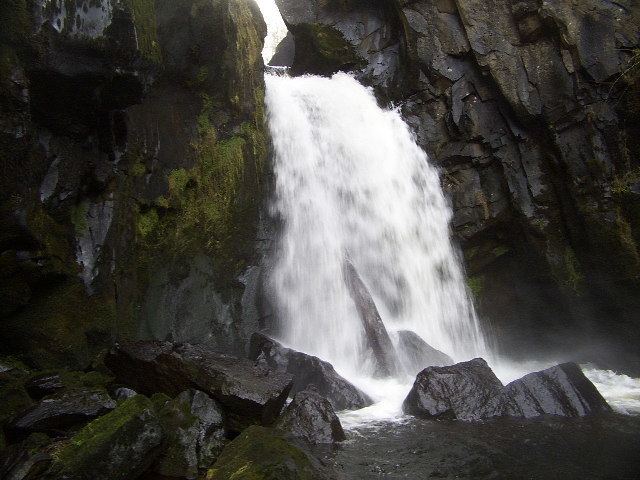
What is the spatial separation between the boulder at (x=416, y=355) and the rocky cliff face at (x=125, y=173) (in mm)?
3171

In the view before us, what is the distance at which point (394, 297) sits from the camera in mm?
11422

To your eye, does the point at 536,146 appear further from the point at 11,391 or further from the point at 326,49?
the point at 11,391

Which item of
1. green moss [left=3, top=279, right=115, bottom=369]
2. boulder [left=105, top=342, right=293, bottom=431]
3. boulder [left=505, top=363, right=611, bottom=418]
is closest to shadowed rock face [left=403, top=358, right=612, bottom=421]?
boulder [left=505, top=363, right=611, bottom=418]

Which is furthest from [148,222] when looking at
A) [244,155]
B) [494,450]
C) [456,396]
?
[494,450]

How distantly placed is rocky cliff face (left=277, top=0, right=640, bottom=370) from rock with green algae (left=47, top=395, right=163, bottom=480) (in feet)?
31.8

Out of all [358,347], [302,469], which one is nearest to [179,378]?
[302,469]

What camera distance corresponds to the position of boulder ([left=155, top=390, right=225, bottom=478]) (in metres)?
4.66

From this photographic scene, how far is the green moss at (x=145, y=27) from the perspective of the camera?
6055 mm

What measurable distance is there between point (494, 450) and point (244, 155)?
7402 millimetres

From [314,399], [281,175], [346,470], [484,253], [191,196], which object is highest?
[281,175]

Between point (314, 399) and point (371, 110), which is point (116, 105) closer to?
point (314, 399)

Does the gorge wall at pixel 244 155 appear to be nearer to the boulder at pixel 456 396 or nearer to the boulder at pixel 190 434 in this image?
the boulder at pixel 190 434

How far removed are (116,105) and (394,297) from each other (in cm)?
760

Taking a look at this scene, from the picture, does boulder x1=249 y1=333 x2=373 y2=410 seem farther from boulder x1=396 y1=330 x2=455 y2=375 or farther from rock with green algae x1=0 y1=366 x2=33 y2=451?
rock with green algae x1=0 y1=366 x2=33 y2=451
